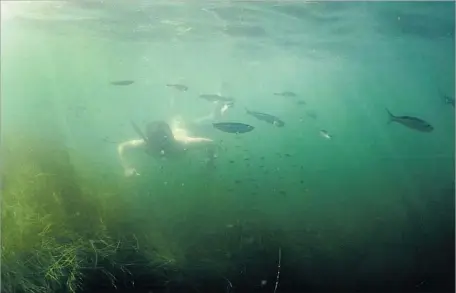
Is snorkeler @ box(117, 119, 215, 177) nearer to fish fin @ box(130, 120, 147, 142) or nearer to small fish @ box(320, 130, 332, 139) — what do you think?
fish fin @ box(130, 120, 147, 142)

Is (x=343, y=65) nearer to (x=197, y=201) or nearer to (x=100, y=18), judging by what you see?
(x=197, y=201)

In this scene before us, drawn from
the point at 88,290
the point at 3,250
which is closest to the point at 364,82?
the point at 88,290

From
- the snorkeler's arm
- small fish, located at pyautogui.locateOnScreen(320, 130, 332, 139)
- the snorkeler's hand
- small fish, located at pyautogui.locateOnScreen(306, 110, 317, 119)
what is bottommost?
small fish, located at pyautogui.locateOnScreen(320, 130, 332, 139)

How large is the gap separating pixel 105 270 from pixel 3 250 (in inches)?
70.1

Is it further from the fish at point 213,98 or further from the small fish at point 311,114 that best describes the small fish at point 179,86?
the small fish at point 311,114

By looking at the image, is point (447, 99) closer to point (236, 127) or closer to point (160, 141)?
point (236, 127)

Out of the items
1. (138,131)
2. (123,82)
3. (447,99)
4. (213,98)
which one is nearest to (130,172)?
(138,131)

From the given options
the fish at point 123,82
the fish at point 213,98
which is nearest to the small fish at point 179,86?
the fish at point 213,98

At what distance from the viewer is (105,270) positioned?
7.66 metres

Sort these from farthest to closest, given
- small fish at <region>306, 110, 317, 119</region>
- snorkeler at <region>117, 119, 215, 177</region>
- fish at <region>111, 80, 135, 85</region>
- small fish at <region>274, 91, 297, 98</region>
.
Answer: small fish at <region>306, 110, 317, 119</region>, small fish at <region>274, 91, 297, 98</region>, fish at <region>111, 80, 135, 85</region>, snorkeler at <region>117, 119, 215, 177</region>

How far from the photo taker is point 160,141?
31.5 feet

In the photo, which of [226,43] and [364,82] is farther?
[364,82]

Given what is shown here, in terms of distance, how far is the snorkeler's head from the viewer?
9.45 metres

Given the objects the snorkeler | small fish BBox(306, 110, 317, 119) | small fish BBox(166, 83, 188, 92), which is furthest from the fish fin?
small fish BBox(306, 110, 317, 119)
